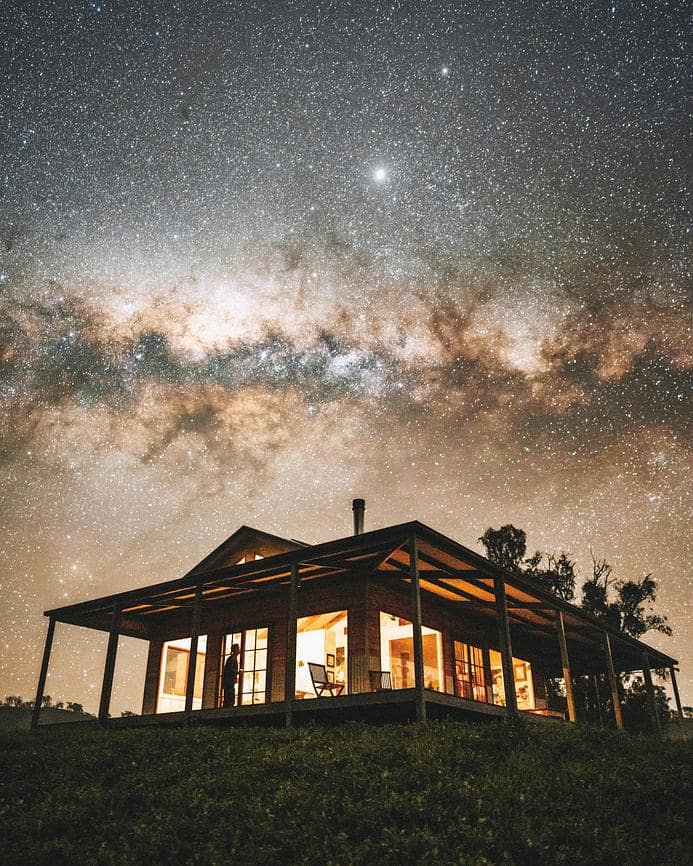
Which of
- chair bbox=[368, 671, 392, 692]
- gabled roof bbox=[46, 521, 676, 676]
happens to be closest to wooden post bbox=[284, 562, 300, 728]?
gabled roof bbox=[46, 521, 676, 676]

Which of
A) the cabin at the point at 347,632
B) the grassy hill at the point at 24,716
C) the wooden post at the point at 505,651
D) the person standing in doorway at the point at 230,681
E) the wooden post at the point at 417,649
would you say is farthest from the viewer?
the grassy hill at the point at 24,716

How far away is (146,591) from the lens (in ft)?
51.7

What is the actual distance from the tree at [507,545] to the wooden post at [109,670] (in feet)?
70.8

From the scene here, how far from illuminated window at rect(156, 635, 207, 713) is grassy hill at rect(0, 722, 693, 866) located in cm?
1043

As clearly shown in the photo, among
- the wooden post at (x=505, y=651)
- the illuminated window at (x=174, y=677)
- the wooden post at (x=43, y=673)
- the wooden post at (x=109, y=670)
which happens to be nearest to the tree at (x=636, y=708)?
the illuminated window at (x=174, y=677)

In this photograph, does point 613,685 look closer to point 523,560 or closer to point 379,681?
point 379,681

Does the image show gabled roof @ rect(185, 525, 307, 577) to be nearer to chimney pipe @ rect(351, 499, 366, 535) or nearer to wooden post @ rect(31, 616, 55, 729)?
chimney pipe @ rect(351, 499, 366, 535)

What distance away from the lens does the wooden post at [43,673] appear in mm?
15836

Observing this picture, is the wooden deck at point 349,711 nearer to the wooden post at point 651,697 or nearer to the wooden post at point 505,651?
the wooden post at point 505,651

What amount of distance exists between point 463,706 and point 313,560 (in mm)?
3825

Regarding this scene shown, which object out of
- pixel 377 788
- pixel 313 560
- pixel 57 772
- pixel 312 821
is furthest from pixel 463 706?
pixel 57 772

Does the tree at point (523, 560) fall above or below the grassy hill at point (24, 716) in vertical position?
above

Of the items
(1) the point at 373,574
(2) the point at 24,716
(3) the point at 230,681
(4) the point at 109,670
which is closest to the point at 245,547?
(3) the point at 230,681

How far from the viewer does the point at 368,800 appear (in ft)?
22.2
